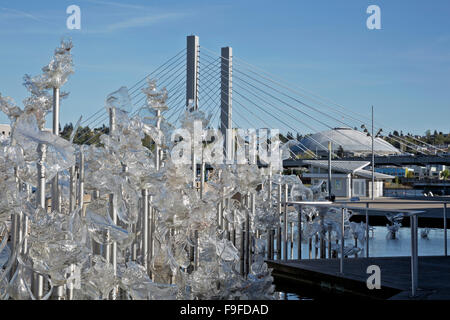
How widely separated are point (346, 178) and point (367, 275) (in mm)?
26298

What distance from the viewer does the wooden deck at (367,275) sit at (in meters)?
4.97

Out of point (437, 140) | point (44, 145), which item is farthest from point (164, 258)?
point (437, 140)

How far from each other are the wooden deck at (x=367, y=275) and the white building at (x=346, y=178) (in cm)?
2456

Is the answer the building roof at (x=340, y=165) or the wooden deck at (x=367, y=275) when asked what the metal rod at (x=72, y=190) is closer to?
the wooden deck at (x=367, y=275)

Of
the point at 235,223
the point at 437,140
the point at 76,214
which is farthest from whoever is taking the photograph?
the point at 437,140

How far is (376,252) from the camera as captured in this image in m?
10.4

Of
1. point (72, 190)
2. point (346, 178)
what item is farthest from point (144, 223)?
point (346, 178)

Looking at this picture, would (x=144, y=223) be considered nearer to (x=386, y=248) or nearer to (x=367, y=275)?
(x=367, y=275)

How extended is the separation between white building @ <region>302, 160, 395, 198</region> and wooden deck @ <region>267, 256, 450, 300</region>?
24557 millimetres

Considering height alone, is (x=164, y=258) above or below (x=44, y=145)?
below

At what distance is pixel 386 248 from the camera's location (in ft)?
36.2

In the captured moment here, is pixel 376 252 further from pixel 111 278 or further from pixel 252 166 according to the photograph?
pixel 111 278

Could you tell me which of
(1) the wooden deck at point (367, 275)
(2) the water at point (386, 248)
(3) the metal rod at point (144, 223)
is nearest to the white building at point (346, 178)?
(2) the water at point (386, 248)

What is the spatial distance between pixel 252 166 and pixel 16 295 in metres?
2.99
